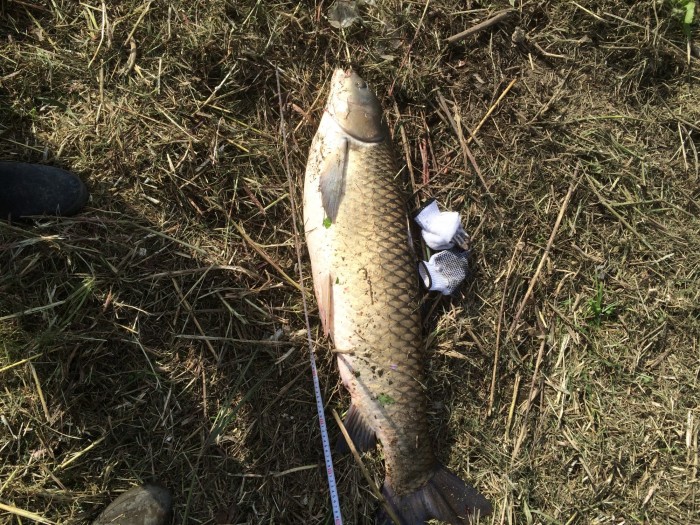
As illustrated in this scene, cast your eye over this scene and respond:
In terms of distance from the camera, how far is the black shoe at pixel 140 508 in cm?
230

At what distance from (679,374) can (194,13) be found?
3.53m

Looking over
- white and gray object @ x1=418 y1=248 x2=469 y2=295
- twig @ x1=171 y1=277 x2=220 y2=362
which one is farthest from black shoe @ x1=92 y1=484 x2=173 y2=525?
white and gray object @ x1=418 y1=248 x2=469 y2=295

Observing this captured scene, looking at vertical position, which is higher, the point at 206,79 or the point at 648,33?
the point at 648,33

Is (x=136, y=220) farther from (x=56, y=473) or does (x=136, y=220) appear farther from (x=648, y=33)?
(x=648, y=33)

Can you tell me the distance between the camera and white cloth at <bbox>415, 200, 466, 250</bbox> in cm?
266

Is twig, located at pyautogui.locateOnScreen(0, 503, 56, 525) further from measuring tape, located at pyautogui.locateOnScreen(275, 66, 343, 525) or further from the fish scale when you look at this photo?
the fish scale

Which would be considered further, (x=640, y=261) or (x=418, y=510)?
(x=640, y=261)

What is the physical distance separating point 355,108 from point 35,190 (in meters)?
1.64

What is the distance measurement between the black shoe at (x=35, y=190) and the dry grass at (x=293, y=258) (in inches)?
3.6

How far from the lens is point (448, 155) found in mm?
2871

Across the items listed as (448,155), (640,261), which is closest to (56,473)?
(448,155)

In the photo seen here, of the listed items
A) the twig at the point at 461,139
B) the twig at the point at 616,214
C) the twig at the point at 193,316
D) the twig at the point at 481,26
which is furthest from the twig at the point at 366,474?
the twig at the point at 481,26

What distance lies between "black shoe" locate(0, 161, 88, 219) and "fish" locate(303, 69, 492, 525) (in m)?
1.18

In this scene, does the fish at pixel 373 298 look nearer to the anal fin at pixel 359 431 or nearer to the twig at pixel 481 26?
the anal fin at pixel 359 431
